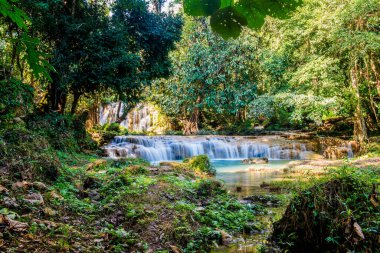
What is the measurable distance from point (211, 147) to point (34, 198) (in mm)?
14026

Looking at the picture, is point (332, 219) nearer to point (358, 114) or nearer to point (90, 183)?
point (90, 183)

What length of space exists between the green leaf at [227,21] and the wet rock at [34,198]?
11.0ft

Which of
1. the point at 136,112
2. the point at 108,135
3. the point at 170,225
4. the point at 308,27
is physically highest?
the point at 308,27

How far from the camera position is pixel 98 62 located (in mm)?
11320

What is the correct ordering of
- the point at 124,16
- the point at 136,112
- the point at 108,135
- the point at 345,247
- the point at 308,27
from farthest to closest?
the point at 136,112
the point at 108,135
the point at 308,27
the point at 124,16
the point at 345,247

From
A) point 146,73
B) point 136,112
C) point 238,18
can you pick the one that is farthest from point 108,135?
point 238,18

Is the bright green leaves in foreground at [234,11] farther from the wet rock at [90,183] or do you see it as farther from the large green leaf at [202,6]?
the wet rock at [90,183]

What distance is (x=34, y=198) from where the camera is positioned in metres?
3.67

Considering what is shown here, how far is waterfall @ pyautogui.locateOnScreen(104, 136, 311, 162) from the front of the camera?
634 inches

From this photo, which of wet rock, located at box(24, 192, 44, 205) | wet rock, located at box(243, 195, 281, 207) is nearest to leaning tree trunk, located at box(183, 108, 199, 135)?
wet rock, located at box(243, 195, 281, 207)

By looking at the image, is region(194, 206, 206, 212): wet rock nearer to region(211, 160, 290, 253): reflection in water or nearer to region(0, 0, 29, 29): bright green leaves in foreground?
region(211, 160, 290, 253): reflection in water

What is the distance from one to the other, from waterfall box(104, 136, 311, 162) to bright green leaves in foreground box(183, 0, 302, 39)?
14.6m

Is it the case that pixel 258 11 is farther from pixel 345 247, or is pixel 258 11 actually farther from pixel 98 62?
pixel 98 62

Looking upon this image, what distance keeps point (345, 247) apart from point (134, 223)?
2.25m
